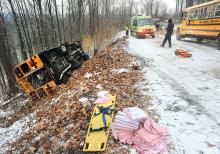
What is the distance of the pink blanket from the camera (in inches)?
182

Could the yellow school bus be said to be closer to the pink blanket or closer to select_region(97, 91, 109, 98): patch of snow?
select_region(97, 91, 109, 98): patch of snow

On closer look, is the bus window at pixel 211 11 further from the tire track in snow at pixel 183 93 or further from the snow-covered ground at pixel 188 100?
the tire track in snow at pixel 183 93

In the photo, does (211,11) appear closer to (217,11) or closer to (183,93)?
(217,11)

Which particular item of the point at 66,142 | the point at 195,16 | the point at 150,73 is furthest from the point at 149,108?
the point at 195,16

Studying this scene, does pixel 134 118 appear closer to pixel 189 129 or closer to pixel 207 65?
pixel 189 129

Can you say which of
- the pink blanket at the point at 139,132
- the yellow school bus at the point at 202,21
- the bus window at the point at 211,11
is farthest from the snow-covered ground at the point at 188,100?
the bus window at the point at 211,11

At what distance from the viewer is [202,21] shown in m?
17.2

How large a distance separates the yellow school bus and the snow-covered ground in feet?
18.3

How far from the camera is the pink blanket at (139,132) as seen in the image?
4.62m

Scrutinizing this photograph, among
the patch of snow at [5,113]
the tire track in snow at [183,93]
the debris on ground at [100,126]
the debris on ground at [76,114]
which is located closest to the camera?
the debris on ground at [100,126]

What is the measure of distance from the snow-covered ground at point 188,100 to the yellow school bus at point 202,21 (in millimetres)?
5580

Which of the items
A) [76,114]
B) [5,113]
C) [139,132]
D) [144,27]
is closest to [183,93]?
[139,132]

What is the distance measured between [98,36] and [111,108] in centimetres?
2513

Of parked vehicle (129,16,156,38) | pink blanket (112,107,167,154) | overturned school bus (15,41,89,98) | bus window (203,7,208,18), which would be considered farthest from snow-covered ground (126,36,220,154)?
parked vehicle (129,16,156,38)
